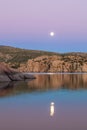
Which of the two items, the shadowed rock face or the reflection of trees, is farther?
the shadowed rock face

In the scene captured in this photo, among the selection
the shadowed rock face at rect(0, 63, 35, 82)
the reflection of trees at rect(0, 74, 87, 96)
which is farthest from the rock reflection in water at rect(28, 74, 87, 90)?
the shadowed rock face at rect(0, 63, 35, 82)

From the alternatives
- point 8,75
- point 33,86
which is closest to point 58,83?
point 33,86

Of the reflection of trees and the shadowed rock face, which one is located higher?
the shadowed rock face

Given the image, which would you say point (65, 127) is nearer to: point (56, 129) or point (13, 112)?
point (56, 129)

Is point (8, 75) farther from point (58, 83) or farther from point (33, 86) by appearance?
point (33, 86)

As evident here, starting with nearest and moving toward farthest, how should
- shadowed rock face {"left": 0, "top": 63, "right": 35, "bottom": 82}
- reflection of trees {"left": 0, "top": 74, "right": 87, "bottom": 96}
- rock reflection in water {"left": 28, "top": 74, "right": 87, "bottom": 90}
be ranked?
1. reflection of trees {"left": 0, "top": 74, "right": 87, "bottom": 96}
2. rock reflection in water {"left": 28, "top": 74, "right": 87, "bottom": 90}
3. shadowed rock face {"left": 0, "top": 63, "right": 35, "bottom": 82}

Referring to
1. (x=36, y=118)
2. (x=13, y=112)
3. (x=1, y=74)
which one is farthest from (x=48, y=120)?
(x=1, y=74)

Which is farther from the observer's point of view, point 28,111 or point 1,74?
point 1,74

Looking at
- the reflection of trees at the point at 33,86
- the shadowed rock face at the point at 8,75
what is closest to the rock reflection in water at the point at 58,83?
the reflection of trees at the point at 33,86

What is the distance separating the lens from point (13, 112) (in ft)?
65.5

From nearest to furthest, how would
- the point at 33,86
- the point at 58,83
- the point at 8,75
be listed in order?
the point at 33,86
the point at 58,83
the point at 8,75

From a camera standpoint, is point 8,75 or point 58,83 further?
point 8,75

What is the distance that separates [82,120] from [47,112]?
136 inches

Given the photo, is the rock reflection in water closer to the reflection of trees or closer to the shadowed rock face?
the reflection of trees
